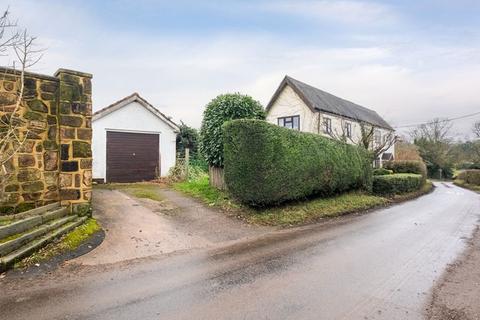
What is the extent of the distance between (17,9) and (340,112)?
26363 millimetres

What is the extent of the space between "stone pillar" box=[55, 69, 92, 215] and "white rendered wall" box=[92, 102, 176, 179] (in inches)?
322

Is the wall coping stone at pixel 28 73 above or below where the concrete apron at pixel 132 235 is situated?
above

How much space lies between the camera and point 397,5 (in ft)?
37.6

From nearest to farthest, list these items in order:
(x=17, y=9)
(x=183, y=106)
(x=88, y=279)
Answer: (x=88, y=279) < (x=17, y=9) < (x=183, y=106)

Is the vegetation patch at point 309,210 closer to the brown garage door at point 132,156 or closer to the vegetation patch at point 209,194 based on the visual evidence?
the vegetation patch at point 209,194

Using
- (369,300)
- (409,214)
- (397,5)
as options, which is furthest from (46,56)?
(409,214)

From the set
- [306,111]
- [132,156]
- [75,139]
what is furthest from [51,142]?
[306,111]

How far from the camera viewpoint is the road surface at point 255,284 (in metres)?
3.86

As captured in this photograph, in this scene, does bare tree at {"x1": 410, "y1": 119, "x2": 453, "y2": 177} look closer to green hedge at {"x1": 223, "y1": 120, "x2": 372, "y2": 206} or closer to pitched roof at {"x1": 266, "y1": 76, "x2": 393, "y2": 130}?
pitched roof at {"x1": 266, "y1": 76, "x2": 393, "y2": 130}

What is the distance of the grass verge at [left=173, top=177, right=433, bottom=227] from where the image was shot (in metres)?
9.95

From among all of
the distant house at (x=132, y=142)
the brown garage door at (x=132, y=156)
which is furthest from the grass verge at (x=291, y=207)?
the distant house at (x=132, y=142)

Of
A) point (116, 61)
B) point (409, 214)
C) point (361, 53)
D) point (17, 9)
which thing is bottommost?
point (409, 214)

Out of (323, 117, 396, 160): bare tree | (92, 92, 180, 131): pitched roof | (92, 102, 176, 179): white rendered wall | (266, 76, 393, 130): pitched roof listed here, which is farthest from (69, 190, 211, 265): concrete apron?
(266, 76, 393, 130): pitched roof

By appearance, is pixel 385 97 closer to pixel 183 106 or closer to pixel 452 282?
pixel 183 106
